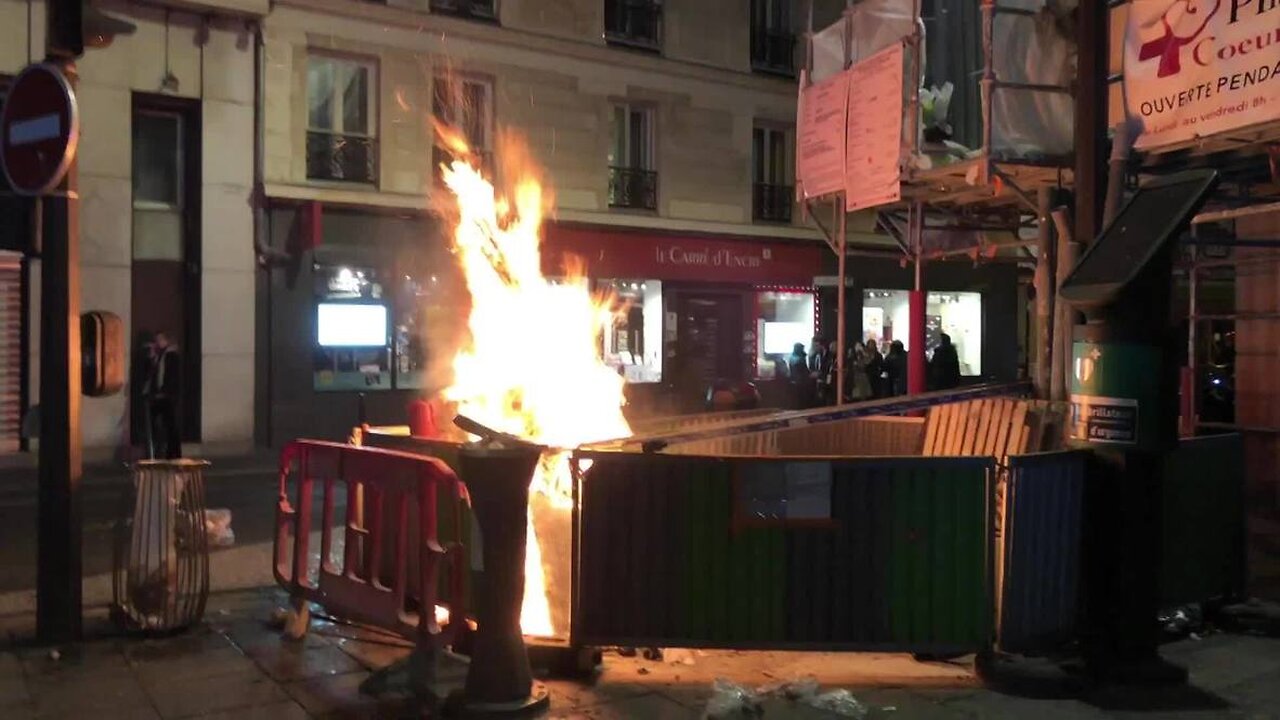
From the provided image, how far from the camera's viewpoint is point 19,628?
263 inches

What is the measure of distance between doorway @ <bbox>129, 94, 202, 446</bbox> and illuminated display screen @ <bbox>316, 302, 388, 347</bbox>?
2031 mm

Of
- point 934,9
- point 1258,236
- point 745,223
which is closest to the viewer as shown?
point 1258,236

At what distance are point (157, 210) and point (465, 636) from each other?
13.7m

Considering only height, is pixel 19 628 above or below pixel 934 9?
below

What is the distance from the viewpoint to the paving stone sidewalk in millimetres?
5234

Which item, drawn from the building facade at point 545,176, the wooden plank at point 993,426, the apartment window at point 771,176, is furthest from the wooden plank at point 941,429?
the apartment window at point 771,176

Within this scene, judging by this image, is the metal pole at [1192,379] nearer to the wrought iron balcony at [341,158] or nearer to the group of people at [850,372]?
the group of people at [850,372]

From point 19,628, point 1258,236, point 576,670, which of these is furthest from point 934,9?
point 19,628

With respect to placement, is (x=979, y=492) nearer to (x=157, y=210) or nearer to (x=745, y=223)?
(x=157, y=210)

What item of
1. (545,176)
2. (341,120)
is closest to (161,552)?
(341,120)

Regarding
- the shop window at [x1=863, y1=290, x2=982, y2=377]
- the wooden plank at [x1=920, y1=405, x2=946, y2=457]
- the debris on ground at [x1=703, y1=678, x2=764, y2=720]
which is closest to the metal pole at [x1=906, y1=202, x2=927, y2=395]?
the wooden plank at [x1=920, y1=405, x2=946, y2=457]

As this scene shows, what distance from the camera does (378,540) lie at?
611cm

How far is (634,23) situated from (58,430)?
16.8m

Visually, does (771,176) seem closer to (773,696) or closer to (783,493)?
(783,493)
